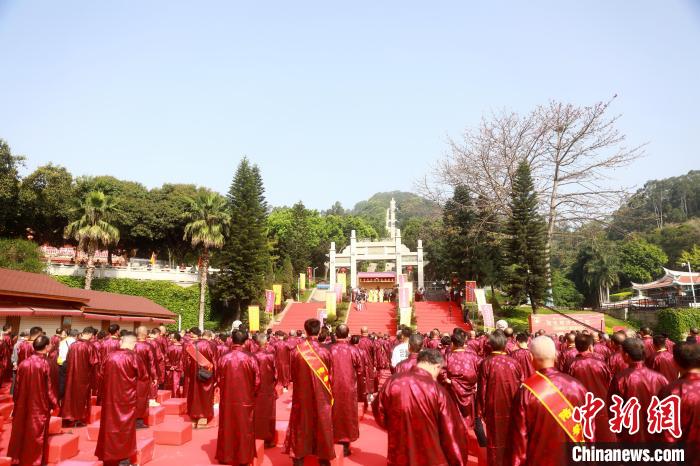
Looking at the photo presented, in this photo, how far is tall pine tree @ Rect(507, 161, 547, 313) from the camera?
28172 millimetres

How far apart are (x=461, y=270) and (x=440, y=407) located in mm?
31349

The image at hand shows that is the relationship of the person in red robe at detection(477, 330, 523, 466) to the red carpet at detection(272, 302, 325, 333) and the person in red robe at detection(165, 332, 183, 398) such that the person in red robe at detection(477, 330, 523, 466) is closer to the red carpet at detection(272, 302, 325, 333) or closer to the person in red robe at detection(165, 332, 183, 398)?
the person in red robe at detection(165, 332, 183, 398)

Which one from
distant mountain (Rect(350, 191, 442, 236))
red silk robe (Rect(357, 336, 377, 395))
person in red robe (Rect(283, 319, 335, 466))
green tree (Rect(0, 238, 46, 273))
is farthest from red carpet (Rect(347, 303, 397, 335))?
person in red robe (Rect(283, 319, 335, 466))

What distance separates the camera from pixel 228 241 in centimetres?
3369

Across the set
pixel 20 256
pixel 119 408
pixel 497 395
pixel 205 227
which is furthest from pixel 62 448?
pixel 20 256

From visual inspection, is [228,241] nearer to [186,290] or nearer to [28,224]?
[186,290]

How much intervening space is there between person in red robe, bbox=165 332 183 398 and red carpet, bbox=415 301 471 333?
17659 mm

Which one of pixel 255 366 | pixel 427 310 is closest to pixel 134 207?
pixel 427 310

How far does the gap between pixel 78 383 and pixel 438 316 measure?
80.2ft

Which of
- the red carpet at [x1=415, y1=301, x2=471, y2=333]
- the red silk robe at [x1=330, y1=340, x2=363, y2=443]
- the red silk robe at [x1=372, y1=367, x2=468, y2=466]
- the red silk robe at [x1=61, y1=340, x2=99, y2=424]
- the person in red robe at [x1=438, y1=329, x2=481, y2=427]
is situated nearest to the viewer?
the red silk robe at [x1=372, y1=367, x2=468, y2=466]

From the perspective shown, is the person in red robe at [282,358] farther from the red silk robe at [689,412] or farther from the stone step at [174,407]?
the red silk robe at [689,412]

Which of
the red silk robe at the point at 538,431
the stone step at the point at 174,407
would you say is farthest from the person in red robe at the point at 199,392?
the red silk robe at the point at 538,431

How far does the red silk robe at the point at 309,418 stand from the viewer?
634cm

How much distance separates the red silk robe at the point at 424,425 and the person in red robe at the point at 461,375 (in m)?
3.12
